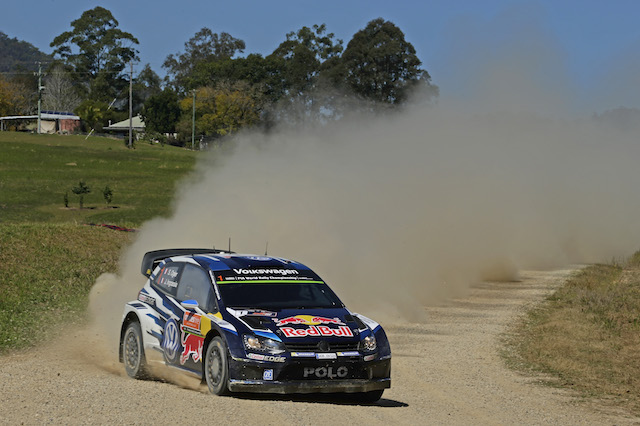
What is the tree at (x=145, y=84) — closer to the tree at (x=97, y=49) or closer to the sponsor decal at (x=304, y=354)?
the tree at (x=97, y=49)

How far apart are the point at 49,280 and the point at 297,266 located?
1158 centimetres

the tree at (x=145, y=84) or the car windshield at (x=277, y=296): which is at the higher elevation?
the tree at (x=145, y=84)

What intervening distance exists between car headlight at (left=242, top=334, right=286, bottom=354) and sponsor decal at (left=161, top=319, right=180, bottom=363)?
4.55 feet

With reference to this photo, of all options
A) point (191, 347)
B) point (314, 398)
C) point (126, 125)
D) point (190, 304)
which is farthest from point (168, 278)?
point (126, 125)

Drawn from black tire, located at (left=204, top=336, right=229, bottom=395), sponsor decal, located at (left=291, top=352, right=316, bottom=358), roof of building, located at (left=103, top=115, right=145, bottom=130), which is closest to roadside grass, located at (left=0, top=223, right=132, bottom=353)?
black tire, located at (left=204, top=336, right=229, bottom=395)

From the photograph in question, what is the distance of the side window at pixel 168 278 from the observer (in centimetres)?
1178

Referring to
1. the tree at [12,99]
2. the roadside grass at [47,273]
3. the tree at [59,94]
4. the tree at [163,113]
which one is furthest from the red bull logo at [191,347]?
the tree at [59,94]

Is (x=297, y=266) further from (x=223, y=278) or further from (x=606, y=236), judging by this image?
(x=606, y=236)

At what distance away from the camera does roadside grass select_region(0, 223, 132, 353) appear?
55.2ft

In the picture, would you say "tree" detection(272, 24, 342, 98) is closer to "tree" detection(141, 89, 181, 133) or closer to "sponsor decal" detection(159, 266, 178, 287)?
"tree" detection(141, 89, 181, 133)

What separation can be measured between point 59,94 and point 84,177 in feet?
288

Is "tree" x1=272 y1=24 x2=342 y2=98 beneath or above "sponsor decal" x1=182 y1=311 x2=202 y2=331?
above

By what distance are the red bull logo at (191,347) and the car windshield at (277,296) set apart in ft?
1.74

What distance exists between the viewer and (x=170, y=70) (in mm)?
148250
